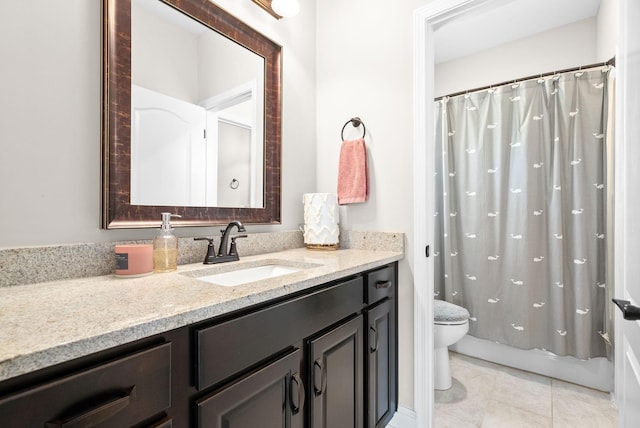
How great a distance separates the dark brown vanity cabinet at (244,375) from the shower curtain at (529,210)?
1.30 meters

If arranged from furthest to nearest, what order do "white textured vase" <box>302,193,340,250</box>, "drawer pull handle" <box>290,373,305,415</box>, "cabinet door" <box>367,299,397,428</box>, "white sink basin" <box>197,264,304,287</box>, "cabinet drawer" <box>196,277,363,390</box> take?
"white textured vase" <box>302,193,340,250</box> → "cabinet door" <box>367,299,397,428</box> → "white sink basin" <box>197,264,304,287</box> → "drawer pull handle" <box>290,373,305,415</box> → "cabinet drawer" <box>196,277,363,390</box>

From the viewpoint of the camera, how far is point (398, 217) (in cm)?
162

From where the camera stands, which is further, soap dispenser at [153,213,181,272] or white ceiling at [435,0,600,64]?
white ceiling at [435,0,600,64]

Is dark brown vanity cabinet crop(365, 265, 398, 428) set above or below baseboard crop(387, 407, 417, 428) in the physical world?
above

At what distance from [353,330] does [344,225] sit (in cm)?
71

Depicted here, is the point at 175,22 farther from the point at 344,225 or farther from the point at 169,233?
the point at 344,225

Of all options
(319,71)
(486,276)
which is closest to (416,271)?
(486,276)

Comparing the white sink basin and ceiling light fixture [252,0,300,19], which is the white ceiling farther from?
the white sink basin

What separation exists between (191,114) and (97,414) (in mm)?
1103

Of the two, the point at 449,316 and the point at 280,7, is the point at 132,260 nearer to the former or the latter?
the point at 280,7

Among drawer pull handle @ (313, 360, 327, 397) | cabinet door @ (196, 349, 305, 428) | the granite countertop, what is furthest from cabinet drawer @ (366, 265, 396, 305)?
cabinet door @ (196, 349, 305, 428)

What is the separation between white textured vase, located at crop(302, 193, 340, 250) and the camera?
1669 mm

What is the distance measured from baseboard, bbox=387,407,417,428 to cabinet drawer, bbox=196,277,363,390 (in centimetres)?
80

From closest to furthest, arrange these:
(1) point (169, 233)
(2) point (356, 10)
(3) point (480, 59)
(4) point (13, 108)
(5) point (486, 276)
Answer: (4) point (13, 108), (1) point (169, 233), (2) point (356, 10), (5) point (486, 276), (3) point (480, 59)
